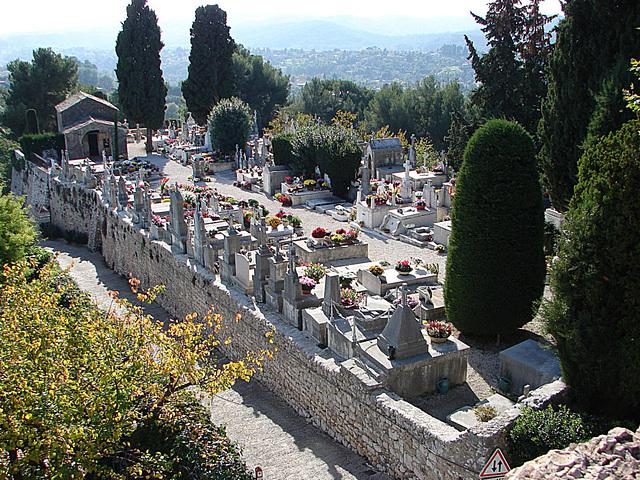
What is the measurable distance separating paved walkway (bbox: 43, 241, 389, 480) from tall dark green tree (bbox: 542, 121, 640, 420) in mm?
4137

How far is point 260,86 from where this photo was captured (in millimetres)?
59281

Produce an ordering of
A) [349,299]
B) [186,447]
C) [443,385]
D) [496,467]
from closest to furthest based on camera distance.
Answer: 1. [496,467]
2. [186,447]
3. [443,385]
4. [349,299]

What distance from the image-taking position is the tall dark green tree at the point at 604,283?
31.0 feet

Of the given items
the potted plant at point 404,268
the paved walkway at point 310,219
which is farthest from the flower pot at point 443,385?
the paved walkway at point 310,219

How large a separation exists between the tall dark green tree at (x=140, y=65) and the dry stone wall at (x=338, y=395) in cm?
2198

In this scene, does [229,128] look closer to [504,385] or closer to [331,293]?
[331,293]

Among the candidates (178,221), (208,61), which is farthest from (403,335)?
(208,61)

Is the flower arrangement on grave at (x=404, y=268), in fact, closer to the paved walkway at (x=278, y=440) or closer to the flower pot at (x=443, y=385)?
the paved walkway at (x=278, y=440)

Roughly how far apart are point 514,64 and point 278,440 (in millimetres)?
23834

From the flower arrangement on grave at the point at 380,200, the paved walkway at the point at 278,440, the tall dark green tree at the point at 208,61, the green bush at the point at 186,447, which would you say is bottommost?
the paved walkway at the point at 278,440

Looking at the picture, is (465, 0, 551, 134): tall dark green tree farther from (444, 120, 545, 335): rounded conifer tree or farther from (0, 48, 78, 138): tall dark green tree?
(0, 48, 78, 138): tall dark green tree

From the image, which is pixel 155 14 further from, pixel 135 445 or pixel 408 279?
pixel 135 445

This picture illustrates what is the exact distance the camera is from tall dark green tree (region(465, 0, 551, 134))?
2922cm

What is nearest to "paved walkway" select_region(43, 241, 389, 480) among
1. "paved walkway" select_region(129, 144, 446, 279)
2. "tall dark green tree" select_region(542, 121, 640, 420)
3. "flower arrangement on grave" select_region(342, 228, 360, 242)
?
"tall dark green tree" select_region(542, 121, 640, 420)
